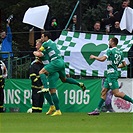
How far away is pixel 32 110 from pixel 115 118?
14.6ft

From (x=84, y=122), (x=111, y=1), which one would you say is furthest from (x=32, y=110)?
(x=111, y=1)

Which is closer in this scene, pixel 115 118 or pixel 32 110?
pixel 115 118

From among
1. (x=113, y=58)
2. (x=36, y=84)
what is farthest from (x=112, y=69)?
(x=36, y=84)

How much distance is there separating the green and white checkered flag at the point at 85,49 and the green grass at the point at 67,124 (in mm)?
4161

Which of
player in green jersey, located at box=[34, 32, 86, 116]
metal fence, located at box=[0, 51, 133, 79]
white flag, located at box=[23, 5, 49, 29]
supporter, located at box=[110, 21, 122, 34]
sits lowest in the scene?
metal fence, located at box=[0, 51, 133, 79]

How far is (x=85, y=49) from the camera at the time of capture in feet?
84.2

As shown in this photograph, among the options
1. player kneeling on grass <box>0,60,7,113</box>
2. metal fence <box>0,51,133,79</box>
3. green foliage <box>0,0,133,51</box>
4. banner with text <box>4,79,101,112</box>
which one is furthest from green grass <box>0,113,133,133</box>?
green foliage <box>0,0,133,51</box>

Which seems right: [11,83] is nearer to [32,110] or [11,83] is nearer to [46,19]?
[32,110]

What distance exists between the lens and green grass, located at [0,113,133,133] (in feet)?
53.4

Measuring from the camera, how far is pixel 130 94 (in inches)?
997

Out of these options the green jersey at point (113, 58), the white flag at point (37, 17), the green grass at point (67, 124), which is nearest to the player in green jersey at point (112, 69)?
the green jersey at point (113, 58)

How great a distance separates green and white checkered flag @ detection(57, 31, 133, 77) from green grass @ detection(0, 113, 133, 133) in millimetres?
4161

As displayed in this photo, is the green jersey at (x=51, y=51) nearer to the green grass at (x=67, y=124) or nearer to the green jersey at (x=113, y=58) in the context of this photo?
the green jersey at (x=113, y=58)

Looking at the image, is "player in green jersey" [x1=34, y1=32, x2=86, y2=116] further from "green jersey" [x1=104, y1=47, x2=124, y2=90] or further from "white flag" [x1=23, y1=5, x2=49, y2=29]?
"white flag" [x1=23, y1=5, x2=49, y2=29]
